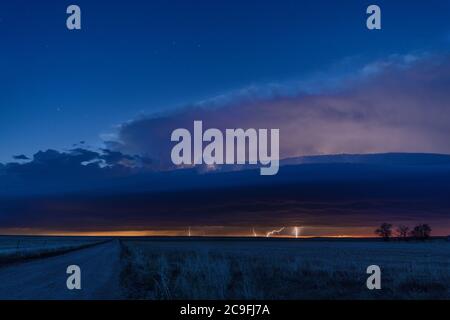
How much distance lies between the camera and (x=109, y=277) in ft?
82.3

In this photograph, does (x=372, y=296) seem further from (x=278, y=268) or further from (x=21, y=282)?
(x=21, y=282)

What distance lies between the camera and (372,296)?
17031 millimetres

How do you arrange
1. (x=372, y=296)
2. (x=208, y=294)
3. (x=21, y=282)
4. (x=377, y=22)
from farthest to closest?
(x=21, y=282) < (x=372, y=296) < (x=208, y=294) < (x=377, y=22)

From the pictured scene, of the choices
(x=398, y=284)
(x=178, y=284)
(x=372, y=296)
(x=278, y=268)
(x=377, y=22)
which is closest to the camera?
(x=377, y=22)

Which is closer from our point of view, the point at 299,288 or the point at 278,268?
the point at 299,288

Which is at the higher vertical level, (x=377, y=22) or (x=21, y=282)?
(x=377, y=22)
